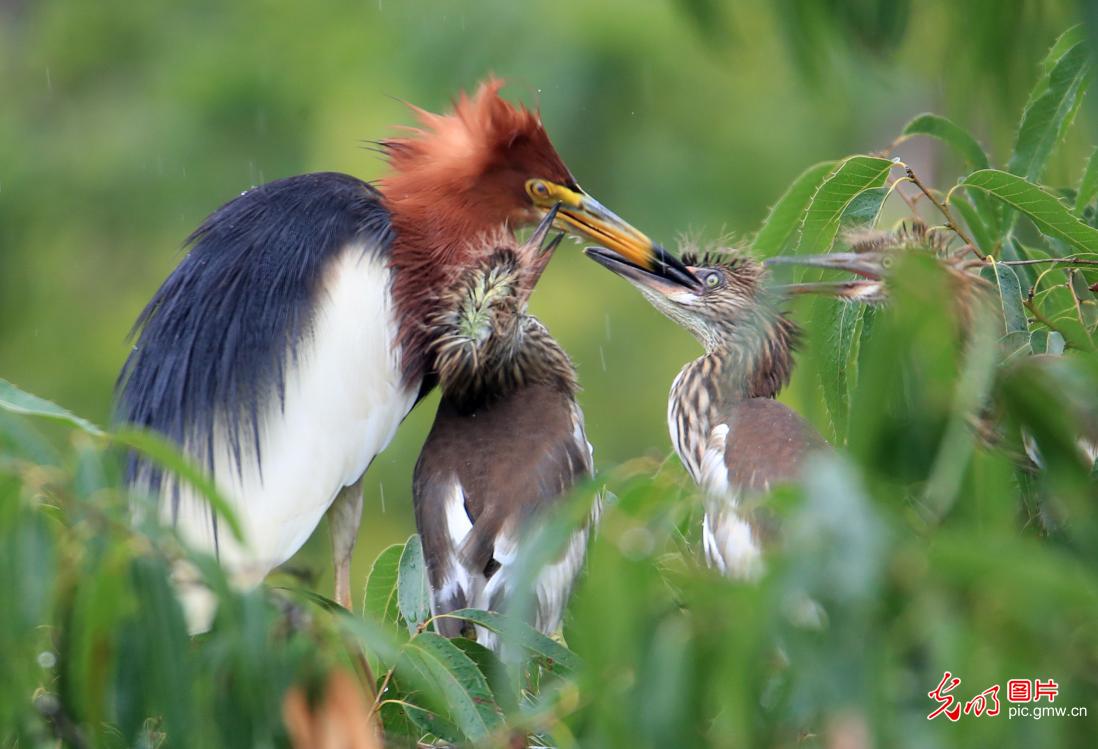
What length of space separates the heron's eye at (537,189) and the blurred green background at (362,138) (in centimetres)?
385

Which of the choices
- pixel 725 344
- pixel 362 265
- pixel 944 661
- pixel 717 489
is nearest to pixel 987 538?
pixel 944 661

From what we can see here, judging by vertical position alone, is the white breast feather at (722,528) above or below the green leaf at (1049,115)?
below

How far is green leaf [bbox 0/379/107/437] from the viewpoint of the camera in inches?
50.3

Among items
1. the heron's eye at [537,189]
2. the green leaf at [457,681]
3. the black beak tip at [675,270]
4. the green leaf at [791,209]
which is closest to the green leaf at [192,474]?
the green leaf at [457,681]

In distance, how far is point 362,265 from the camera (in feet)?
8.82

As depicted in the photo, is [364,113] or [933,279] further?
[364,113]

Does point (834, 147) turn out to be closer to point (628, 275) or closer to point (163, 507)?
point (628, 275)

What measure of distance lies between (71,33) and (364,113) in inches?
115

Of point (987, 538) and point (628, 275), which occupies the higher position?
point (628, 275)

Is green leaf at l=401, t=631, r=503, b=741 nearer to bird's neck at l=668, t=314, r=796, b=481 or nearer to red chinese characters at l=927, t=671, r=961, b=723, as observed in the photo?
red chinese characters at l=927, t=671, r=961, b=723

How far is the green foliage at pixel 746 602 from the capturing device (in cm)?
96

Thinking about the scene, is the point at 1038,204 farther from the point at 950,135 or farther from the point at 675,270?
the point at 675,270

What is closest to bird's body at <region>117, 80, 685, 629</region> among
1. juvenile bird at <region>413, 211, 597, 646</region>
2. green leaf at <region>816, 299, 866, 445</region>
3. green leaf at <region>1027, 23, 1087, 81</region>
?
juvenile bird at <region>413, 211, 597, 646</region>

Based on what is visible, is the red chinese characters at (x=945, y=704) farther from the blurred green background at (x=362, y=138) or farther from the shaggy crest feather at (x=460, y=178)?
the blurred green background at (x=362, y=138)
